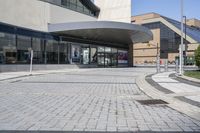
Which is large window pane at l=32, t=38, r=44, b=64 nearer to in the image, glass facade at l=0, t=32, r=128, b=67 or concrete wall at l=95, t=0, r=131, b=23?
glass facade at l=0, t=32, r=128, b=67

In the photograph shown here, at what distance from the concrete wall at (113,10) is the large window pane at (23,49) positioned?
23105 mm

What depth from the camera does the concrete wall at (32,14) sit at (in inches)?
1262

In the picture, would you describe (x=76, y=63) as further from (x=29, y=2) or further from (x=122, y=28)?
(x=29, y=2)

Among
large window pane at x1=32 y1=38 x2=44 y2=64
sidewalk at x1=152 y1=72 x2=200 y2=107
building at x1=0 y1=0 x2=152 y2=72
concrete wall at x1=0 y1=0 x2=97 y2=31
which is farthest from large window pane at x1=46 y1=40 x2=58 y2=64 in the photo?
sidewalk at x1=152 y1=72 x2=200 y2=107

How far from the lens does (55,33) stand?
39.7 metres

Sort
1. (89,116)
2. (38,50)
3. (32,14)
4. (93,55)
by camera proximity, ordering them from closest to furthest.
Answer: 1. (89,116)
2. (32,14)
3. (38,50)
4. (93,55)

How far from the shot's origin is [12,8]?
107 ft

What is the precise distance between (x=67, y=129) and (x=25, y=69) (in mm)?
28816

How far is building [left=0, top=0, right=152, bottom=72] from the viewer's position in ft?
107

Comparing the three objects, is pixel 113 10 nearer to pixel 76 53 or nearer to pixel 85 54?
pixel 85 54

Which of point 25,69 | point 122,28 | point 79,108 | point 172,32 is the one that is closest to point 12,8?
point 25,69

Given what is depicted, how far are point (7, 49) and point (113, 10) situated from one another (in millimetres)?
28281

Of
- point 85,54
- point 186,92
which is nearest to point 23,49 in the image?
point 85,54

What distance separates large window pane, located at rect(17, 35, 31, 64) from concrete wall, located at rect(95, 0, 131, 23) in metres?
23.1
